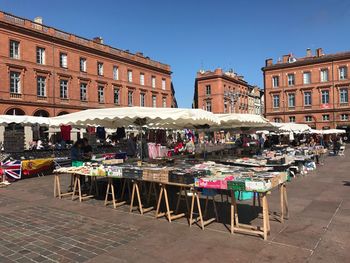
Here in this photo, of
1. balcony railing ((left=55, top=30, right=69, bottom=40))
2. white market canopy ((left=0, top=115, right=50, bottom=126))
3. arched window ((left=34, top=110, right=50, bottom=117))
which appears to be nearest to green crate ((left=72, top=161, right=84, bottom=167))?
white market canopy ((left=0, top=115, right=50, bottom=126))

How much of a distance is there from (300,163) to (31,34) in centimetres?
2794

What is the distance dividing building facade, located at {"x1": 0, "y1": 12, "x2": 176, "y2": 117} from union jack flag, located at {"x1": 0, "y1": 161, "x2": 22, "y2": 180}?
59.3 feet

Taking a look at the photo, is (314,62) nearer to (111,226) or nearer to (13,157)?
(13,157)

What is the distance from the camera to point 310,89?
174 feet

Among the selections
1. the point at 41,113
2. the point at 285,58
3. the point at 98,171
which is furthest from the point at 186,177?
the point at 285,58

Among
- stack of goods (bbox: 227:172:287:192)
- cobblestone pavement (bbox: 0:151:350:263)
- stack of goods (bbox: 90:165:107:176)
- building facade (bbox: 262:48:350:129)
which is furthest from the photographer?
building facade (bbox: 262:48:350:129)

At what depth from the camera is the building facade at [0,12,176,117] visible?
2966 cm

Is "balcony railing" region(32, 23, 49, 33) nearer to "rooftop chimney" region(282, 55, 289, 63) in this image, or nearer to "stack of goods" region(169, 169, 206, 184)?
"stack of goods" region(169, 169, 206, 184)

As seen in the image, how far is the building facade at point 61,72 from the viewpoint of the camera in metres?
29.7

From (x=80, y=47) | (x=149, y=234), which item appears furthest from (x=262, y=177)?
(x=80, y=47)

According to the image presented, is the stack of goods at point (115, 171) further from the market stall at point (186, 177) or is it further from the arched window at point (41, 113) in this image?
the arched window at point (41, 113)

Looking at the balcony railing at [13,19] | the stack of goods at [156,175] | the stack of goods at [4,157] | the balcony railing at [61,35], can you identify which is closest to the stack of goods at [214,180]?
the stack of goods at [156,175]

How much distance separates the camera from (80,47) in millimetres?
36344

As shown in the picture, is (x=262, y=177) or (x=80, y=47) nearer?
(x=262, y=177)
